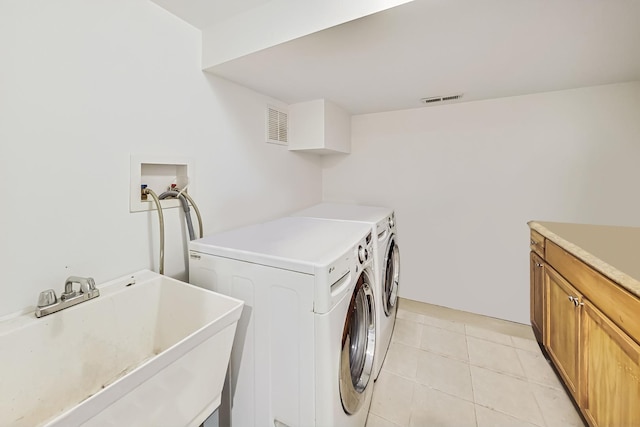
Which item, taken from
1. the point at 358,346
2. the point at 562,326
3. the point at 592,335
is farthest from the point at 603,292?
the point at 358,346

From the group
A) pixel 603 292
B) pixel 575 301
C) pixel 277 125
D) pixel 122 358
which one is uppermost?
pixel 277 125

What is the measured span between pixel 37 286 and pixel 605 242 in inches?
99.3

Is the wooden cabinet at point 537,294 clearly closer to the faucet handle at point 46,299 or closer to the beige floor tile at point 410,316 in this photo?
the beige floor tile at point 410,316

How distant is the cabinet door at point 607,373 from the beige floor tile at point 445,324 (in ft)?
2.93

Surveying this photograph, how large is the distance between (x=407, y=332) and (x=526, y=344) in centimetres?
86

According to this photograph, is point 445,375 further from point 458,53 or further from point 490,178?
point 458,53

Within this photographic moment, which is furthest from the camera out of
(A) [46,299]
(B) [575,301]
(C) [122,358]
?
(B) [575,301]

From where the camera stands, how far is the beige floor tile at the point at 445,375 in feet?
5.08

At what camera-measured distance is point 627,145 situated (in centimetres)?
178

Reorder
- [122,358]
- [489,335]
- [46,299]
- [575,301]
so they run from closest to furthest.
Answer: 1. [46,299]
2. [122,358]
3. [575,301]
4. [489,335]

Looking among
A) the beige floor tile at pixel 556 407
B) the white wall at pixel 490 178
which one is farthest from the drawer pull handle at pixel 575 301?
the white wall at pixel 490 178

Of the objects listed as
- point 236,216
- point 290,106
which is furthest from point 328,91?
point 236,216

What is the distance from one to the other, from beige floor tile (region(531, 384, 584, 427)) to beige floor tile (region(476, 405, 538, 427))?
0.14 meters

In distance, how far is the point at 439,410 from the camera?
4.64ft
